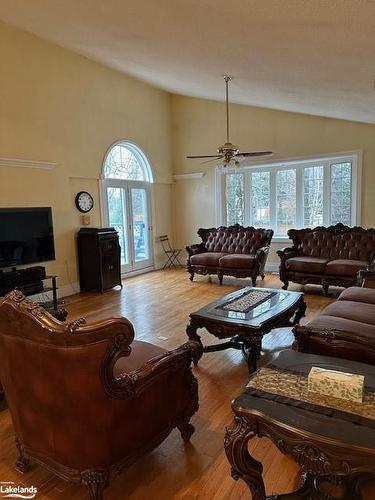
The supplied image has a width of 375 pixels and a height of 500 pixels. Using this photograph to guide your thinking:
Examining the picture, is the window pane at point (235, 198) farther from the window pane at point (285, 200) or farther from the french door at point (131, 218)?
the french door at point (131, 218)

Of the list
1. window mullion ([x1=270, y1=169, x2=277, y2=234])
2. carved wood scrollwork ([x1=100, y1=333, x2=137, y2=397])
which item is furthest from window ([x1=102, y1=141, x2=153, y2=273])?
carved wood scrollwork ([x1=100, y1=333, x2=137, y2=397])

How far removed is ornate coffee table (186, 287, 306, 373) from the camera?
3.01 m

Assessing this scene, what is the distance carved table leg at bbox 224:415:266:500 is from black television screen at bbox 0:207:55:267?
445 centimetres

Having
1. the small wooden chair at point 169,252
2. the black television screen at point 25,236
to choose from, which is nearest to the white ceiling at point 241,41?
the black television screen at point 25,236

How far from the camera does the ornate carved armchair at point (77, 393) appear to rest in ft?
5.01

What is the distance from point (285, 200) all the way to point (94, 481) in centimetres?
669

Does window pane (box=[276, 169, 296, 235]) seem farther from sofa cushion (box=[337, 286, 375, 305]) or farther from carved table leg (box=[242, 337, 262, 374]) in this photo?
carved table leg (box=[242, 337, 262, 374])

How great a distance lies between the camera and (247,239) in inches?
278

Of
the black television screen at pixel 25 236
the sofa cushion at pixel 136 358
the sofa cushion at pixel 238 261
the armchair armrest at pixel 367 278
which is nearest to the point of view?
the sofa cushion at pixel 136 358

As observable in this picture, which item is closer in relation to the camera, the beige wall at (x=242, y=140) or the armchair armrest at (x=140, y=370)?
the armchair armrest at (x=140, y=370)

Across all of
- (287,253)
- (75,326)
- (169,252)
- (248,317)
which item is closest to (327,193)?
(287,253)

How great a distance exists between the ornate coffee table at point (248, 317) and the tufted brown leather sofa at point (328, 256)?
77.5 inches

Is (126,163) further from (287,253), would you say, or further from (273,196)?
(287,253)

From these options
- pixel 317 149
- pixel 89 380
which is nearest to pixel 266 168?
pixel 317 149
